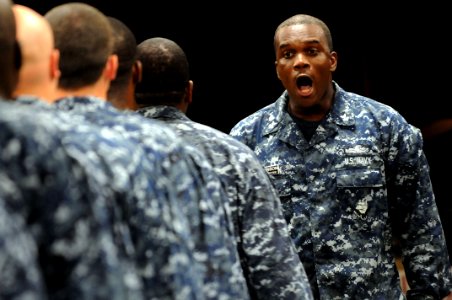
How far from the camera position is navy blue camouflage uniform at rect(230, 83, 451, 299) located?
3.52 m

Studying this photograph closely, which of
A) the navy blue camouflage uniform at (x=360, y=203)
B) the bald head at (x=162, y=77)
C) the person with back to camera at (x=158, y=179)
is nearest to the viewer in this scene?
the person with back to camera at (x=158, y=179)

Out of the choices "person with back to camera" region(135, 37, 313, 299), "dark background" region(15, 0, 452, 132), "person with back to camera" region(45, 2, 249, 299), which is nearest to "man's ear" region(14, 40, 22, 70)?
"person with back to camera" region(45, 2, 249, 299)

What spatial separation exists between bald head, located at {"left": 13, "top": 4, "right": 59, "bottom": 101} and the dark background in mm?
4153

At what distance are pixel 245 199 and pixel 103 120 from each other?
2.19 feet

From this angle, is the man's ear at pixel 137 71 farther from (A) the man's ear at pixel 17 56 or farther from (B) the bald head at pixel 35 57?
(A) the man's ear at pixel 17 56

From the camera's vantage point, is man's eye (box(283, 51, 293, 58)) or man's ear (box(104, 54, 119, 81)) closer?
man's ear (box(104, 54, 119, 81))

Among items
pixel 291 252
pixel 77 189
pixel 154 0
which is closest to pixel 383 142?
pixel 291 252

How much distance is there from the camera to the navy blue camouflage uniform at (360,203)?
11.6 ft

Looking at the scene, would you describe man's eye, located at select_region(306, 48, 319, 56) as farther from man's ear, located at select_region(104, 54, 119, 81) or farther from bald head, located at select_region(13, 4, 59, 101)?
bald head, located at select_region(13, 4, 59, 101)

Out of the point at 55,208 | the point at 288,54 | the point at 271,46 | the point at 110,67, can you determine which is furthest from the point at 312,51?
the point at 271,46

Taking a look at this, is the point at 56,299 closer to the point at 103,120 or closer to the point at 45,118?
the point at 45,118

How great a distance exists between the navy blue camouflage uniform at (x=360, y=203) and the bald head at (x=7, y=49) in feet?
6.71

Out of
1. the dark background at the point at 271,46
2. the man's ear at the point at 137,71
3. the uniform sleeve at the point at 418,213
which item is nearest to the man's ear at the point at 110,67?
the man's ear at the point at 137,71

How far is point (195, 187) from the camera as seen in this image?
7.65ft
